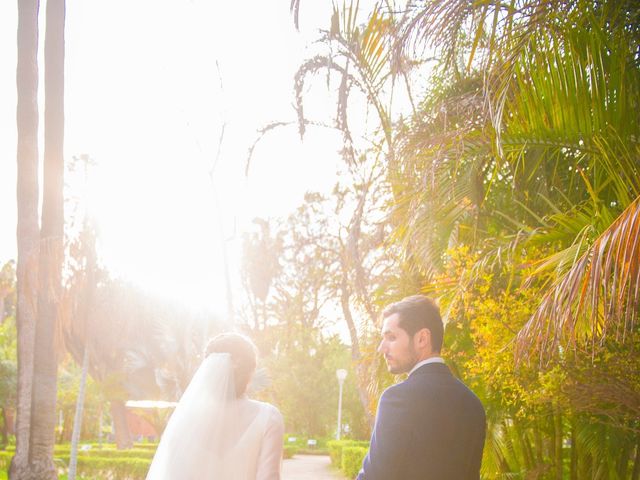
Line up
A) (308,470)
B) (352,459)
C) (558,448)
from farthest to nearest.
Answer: (308,470)
(352,459)
(558,448)

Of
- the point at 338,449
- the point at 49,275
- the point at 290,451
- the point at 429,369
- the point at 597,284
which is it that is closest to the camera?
the point at 429,369

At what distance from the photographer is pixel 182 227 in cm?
2497

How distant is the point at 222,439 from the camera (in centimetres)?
381

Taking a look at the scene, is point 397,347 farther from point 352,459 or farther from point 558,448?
point 352,459

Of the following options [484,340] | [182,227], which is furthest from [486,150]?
[182,227]

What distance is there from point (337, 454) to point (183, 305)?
14.2 metres

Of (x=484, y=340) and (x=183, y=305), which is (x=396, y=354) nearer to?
(x=484, y=340)

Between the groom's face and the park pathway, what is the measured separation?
65.2 feet

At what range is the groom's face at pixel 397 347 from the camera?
288cm

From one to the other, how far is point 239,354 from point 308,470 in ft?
78.2

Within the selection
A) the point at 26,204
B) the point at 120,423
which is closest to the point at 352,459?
the point at 26,204

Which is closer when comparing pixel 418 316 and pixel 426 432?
pixel 426 432

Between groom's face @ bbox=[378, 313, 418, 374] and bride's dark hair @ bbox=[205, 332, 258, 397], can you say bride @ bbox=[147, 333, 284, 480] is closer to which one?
bride's dark hair @ bbox=[205, 332, 258, 397]

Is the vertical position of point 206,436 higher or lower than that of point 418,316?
lower
